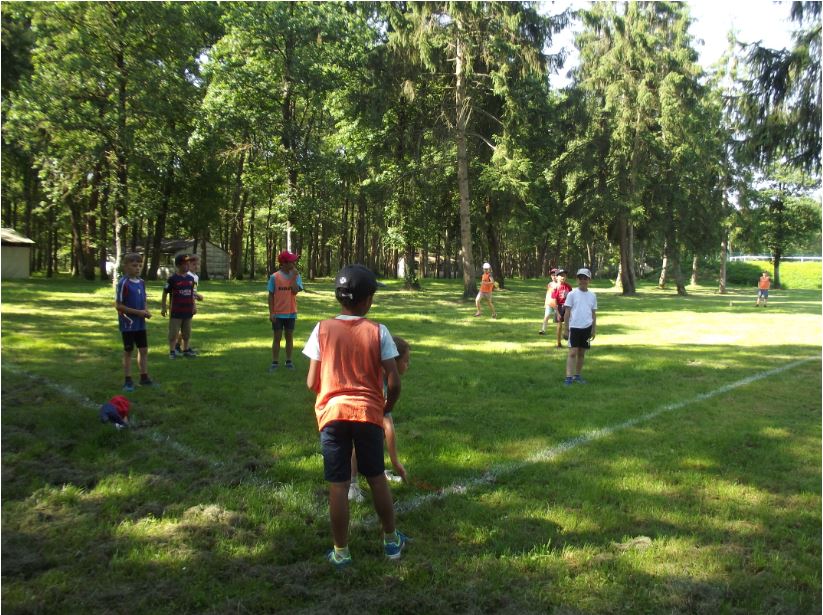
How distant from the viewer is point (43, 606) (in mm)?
3119

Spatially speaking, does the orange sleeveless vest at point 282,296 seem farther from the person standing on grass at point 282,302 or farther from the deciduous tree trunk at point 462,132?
the deciduous tree trunk at point 462,132

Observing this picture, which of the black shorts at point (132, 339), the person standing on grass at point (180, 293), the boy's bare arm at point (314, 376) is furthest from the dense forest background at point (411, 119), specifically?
the boy's bare arm at point (314, 376)

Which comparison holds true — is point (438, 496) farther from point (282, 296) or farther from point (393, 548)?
point (282, 296)

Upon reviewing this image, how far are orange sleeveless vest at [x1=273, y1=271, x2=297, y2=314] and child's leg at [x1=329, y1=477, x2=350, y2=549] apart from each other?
6.09 meters

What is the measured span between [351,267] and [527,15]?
23538 mm

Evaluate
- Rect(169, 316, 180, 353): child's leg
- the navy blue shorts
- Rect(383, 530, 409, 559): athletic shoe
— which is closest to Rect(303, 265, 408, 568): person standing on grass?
the navy blue shorts

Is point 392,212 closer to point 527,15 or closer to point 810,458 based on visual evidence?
point 527,15

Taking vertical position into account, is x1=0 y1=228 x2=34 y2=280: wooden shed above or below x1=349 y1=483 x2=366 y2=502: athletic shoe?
above

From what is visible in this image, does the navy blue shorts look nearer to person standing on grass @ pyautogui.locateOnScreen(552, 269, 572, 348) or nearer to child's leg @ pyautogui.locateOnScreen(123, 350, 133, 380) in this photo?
child's leg @ pyautogui.locateOnScreen(123, 350, 133, 380)

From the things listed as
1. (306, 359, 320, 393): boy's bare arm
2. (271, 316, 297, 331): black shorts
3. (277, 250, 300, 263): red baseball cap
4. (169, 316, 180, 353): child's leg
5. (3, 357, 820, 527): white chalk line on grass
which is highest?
(277, 250, 300, 263): red baseball cap

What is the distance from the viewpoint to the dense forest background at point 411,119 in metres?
20.1

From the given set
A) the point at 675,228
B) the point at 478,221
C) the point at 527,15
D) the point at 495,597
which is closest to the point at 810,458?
the point at 495,597

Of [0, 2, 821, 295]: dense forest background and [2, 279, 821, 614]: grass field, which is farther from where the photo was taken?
[0, 2, 821, 295]: dense forest background

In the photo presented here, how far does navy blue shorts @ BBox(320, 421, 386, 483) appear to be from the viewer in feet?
11.6
